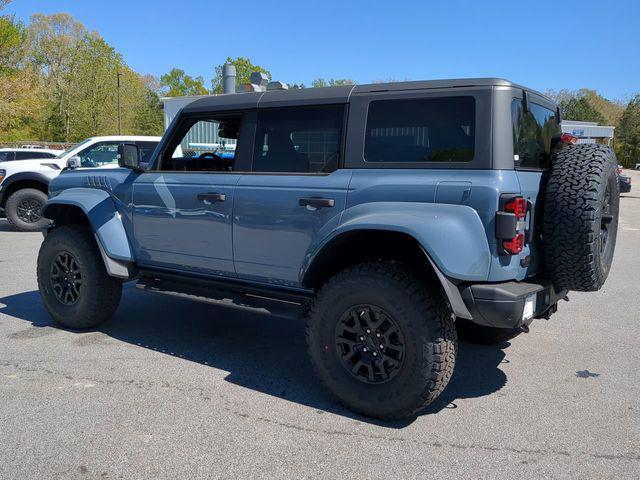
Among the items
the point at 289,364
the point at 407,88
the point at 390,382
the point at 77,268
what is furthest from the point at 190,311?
the point at 407,88

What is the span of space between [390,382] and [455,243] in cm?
92

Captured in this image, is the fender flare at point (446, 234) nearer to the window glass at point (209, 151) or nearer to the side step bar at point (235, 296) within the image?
the side step bar at point (235, 296)

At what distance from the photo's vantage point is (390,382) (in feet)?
11.0

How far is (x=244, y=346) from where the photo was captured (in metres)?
4.80

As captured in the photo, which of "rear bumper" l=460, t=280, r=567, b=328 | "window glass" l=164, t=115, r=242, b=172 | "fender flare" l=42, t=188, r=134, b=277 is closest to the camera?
"rear bumper" l=460, t=280, r=567, b=328

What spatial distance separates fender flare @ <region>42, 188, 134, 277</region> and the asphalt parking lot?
0.70 meters

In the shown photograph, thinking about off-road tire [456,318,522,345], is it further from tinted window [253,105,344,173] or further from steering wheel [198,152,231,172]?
steering wheel [198,152,231,172]

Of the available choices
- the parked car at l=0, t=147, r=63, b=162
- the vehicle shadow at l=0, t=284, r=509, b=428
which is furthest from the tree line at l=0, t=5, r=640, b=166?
the vehicle shadow at l=0, t=284, r=509, b=428

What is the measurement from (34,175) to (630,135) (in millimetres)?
74844

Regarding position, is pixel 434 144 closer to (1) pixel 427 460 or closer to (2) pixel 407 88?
(2) pixel 407 88

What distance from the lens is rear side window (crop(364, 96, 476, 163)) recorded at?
330cm

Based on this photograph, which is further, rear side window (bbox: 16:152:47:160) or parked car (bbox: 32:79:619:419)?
rear side window (bbox: 16:152:47:160)

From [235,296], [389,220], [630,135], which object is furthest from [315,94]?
[630,135]

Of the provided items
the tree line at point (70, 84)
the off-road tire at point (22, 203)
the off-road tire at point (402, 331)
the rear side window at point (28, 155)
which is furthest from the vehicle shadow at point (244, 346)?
the tree line at point (70, 84)
